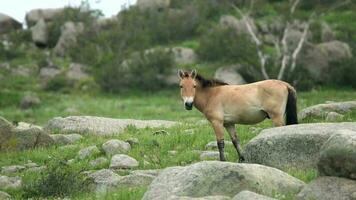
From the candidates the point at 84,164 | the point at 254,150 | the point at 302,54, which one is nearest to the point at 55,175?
the point at 84,164

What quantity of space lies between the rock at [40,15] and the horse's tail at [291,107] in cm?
6180

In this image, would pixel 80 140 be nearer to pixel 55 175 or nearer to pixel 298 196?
pixel 55 175

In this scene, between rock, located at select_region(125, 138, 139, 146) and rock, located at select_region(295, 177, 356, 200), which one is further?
rock, located at select_region(125, 138, 139, 146)

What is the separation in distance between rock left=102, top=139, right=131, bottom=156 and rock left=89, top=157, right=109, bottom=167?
0.51 meters

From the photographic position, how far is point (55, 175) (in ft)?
49.2

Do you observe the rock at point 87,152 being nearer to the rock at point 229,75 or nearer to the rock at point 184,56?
the rock at point 229,75

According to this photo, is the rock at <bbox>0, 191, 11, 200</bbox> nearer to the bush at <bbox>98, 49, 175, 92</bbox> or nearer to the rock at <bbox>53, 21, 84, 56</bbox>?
the bush at <bbox>98, 49, 175, 92</bbox>

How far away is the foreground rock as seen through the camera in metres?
19.6

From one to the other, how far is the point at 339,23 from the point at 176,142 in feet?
148

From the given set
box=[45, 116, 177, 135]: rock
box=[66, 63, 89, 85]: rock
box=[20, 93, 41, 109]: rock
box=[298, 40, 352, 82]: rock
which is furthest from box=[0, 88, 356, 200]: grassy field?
box=[66, 63, 89, 85]: rock

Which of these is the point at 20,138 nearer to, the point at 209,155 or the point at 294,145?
the point at 209,155

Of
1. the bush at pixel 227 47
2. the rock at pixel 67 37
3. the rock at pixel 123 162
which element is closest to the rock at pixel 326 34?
the bush at pixel 227 47

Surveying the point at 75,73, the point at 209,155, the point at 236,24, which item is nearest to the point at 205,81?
the point at 209,155

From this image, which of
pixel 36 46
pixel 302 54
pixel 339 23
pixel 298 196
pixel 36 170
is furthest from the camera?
pixel 36 46
